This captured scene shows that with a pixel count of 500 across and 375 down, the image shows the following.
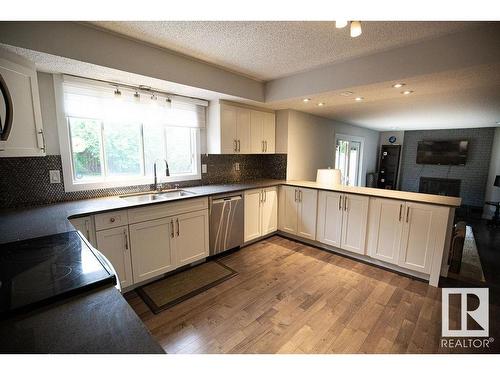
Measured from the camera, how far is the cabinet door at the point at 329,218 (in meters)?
3.03

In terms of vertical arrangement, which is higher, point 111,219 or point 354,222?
point 111,219

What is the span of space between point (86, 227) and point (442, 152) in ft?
28.0

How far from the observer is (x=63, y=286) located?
855 millimetres

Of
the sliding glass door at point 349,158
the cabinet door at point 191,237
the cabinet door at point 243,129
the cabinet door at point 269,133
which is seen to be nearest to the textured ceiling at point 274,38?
the cabinet door at point 243,129

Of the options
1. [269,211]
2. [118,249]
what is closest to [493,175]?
[269,211]

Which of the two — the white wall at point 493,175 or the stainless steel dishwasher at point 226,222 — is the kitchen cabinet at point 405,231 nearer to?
the stainless steel dishwasher at point 226,222

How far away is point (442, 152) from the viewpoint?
6.53m

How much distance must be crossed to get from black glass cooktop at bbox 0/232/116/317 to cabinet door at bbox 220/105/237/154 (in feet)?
7.31

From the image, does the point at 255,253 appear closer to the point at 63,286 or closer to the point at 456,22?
the point at 63,286

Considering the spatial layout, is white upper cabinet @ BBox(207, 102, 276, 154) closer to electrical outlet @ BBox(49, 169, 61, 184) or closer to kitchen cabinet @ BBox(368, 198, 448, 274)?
electrical outlet @ BBox(49, 169, 61, 184)

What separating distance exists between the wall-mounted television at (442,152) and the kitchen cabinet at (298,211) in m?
5.80

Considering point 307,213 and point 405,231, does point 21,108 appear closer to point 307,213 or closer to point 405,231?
point 307,213

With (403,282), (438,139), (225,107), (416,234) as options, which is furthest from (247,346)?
(438,139)
